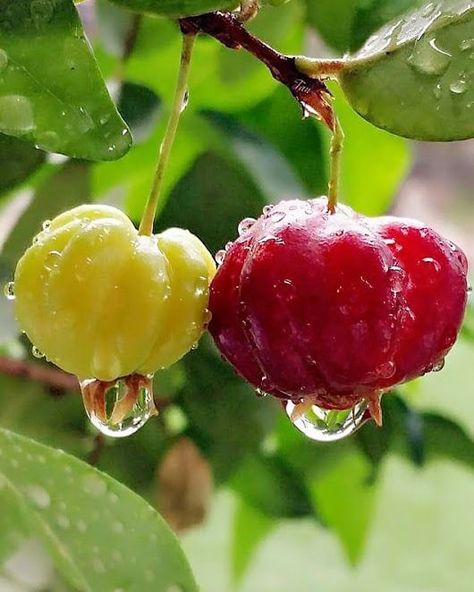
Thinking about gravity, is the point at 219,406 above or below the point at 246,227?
below

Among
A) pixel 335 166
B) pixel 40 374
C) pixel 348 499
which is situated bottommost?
pixel 348 499

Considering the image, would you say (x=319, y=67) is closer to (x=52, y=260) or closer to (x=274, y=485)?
(x=52, y=260)

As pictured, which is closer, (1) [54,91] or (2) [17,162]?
(1) [54,91]

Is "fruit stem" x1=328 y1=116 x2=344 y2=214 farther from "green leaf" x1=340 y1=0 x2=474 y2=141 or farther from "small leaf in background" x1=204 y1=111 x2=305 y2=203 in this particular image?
"small leaf in background" x1=204 y1=111 x2=305 y2=203

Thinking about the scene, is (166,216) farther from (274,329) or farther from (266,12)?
(274,329)

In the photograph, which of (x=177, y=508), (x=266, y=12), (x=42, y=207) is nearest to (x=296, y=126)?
(x=266, y=12)

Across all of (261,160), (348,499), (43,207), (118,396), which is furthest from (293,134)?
(118,396)

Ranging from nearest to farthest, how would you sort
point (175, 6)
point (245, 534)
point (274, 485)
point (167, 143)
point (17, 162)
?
point (175, 6), point (167, 143), point (17, 162), point (274, 485), point (245, 534)
